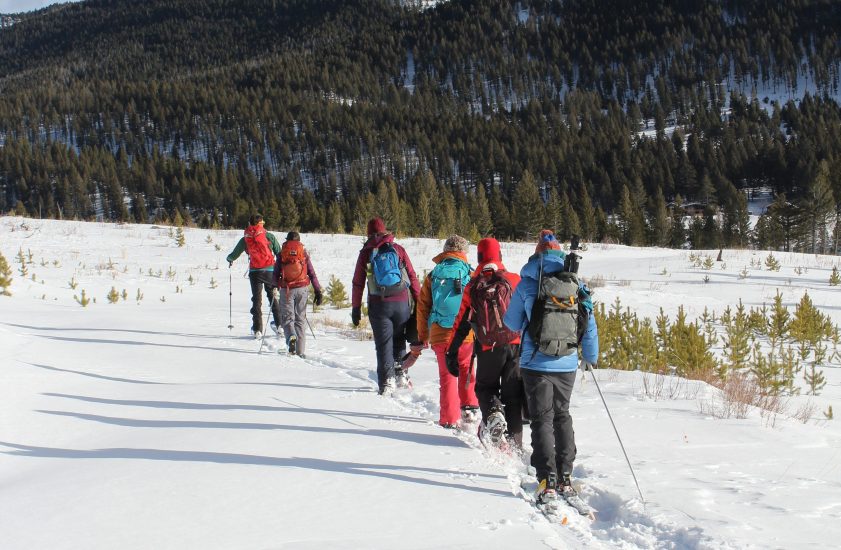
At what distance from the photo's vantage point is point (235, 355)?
30.2 feet

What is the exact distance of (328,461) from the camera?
14.7 ft

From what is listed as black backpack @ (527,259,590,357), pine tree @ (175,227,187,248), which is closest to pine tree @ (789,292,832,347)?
black backpack @ (527,259,590,357)

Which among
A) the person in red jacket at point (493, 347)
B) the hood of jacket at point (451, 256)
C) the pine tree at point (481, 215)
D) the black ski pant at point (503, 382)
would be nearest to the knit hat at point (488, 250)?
the person in red jacket at point (493, 347)

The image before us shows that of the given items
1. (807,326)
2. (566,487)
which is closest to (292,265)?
(566,487)

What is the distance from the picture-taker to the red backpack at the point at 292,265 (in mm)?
8695

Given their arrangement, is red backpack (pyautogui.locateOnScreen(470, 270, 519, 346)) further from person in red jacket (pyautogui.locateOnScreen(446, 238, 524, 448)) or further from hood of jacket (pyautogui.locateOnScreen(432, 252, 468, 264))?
hood of jacket (pyautogui.locateOnScreen(432, 252, 468, 264))

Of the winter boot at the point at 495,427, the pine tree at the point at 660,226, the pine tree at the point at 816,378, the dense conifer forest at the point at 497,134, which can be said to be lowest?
the pine tree at the point at 816,378

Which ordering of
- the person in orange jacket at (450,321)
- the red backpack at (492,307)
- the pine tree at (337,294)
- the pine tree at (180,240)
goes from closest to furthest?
the red backpack at (492,307) < the person in orange jacket at (450,321) < the pine tree at (337,294) < the pine tree at (180,240)

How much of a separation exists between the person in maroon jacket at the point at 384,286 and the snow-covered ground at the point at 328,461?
27.3 inches

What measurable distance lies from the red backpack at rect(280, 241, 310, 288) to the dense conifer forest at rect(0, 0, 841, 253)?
3833 centimetres

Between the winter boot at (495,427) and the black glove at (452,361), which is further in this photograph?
the black glove at (452,361)

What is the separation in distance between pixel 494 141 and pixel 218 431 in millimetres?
107382

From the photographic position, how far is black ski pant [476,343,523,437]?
4.90 m

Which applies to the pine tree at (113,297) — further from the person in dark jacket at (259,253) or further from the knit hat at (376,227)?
the knit hat at (376,227)
